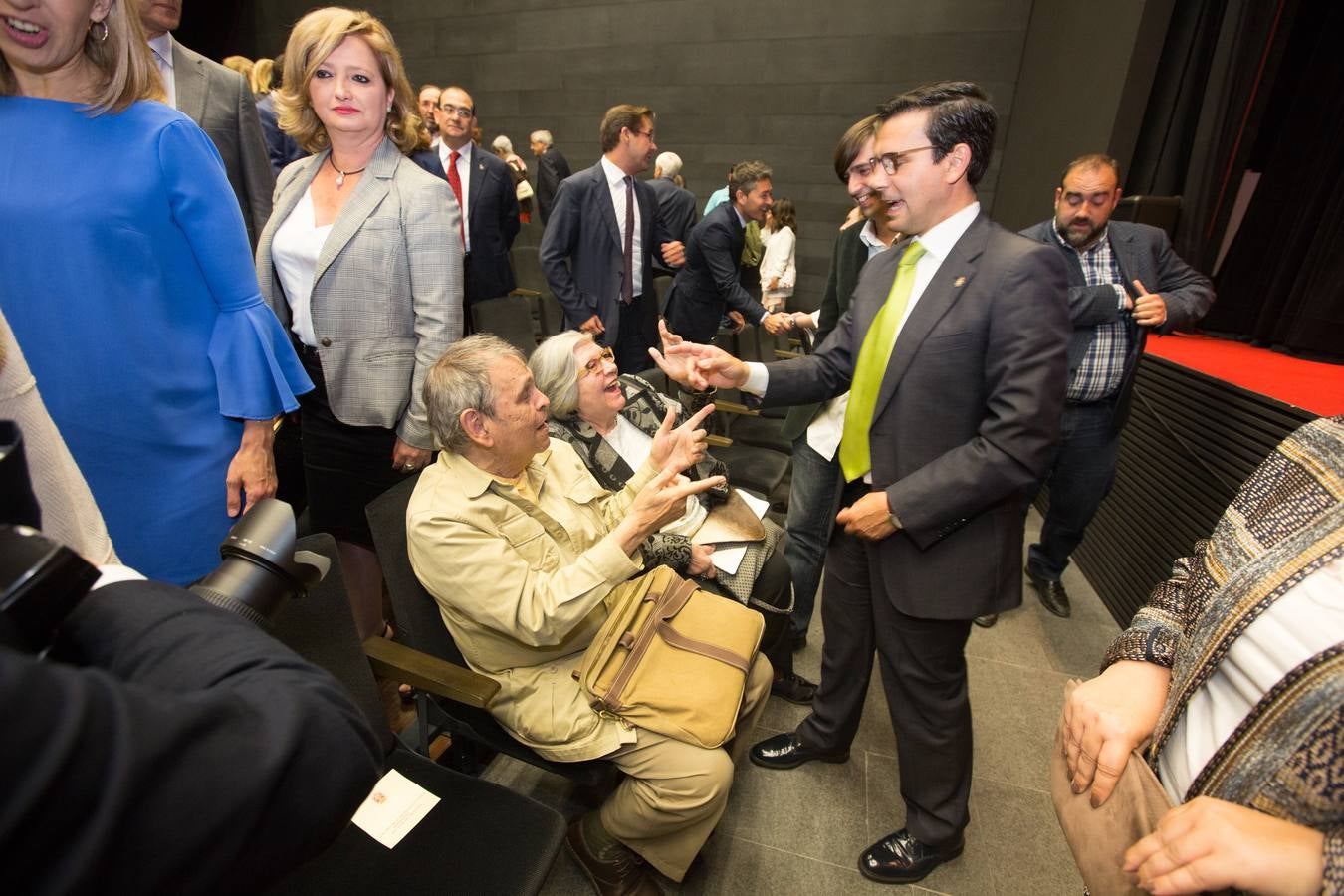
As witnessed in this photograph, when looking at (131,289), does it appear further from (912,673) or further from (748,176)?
(748,176)

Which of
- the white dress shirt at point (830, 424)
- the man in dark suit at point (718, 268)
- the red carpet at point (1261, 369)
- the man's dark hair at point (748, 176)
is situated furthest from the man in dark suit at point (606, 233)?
the red carpet at point (1261, 369)

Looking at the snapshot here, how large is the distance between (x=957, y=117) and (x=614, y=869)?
185cm

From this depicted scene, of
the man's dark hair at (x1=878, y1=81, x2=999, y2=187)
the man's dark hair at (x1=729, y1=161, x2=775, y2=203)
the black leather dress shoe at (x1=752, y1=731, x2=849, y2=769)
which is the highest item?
the man's dark hair at (x1=878, y1=81, x2=999, y2=187)

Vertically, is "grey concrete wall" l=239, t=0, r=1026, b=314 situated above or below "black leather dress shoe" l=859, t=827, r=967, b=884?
above

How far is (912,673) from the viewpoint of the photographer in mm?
1508

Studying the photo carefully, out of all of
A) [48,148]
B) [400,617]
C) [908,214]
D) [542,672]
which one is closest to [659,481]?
[542,672]

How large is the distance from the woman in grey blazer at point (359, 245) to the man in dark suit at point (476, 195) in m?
2.14

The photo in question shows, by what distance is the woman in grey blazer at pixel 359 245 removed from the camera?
5.31ft

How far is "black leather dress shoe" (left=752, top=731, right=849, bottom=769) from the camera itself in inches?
78.0

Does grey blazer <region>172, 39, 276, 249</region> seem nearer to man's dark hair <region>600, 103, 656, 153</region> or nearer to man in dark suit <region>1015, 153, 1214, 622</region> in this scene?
man's dark hair <region>600, 103, 656, 153</region>

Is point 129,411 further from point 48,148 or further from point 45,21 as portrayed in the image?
point 45,21

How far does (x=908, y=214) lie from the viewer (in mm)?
1370

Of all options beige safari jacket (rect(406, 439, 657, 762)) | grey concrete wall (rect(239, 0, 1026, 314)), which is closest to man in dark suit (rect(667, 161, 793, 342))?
beige safari jacket (rect(406, 439, 657, 762))

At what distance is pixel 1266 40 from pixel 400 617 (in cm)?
434
